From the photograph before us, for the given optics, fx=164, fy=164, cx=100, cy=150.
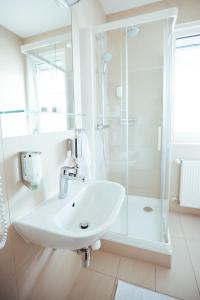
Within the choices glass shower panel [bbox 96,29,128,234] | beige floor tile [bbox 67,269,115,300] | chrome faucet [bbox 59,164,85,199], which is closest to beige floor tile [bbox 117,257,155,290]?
beige floor tile [bbox 67,269,115,300]

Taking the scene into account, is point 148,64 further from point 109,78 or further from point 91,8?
point 91,8

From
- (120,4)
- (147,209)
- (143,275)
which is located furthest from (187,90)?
(143,275)

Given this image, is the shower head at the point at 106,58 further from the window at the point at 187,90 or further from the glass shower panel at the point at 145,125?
the window at the point at 187,90

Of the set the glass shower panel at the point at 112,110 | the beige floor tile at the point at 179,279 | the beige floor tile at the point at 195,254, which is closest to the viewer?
the beige floor tile at the point at 179,279

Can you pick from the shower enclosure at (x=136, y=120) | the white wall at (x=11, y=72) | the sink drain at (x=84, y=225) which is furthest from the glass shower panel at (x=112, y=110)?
the white wall at (x=11, y=72)

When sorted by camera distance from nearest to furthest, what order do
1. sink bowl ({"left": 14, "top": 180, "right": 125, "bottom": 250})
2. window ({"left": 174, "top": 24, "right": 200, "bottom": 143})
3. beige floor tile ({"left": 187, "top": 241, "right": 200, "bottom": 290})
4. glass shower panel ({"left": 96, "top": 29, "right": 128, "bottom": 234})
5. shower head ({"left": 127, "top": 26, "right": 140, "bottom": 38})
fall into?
1. sink bowl ({"left": 14, "top": 180, "right": 125, "bottom": 250})
2. beige floor tile ({"left": 187, "top": 241, "right": 200, "bottom": 290})
3. shower head ({"left": 127, "top": 26, "right": 140, "bottom": 38})
4. glass shower panel ({"left": 96, "top": 29, "right": 128, "bottom": 234})
5. window ({"left": 174, "top": 24, "right": 200, "bottom": 143})

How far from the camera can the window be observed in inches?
78.7

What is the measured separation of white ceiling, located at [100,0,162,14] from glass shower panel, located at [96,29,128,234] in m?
0.44

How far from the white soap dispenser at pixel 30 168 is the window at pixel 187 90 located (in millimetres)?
1929

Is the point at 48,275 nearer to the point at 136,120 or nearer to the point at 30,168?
the point at 30,168

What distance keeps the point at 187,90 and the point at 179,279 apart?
2000 mm

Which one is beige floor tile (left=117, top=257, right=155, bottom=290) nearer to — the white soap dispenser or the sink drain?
the sink drain

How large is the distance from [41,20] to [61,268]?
5.28 ft

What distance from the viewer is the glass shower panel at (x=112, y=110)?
6.08 feet
